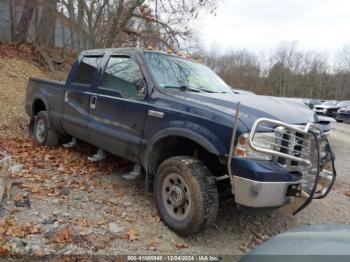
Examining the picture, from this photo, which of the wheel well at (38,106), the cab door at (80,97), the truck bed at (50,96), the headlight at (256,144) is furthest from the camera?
the wheel well at (38,106)

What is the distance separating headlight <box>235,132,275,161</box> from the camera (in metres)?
3.35

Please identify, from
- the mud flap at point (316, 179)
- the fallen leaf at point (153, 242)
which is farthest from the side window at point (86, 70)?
the mud flap at point (316, 179)

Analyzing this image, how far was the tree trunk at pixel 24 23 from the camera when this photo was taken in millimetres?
14898

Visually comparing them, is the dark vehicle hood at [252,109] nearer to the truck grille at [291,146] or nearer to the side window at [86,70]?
the truck grille at [291,146]

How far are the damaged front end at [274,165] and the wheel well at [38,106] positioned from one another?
15.5 ft

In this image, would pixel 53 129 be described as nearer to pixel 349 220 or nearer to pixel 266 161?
pixel 266 161

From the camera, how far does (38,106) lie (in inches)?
278

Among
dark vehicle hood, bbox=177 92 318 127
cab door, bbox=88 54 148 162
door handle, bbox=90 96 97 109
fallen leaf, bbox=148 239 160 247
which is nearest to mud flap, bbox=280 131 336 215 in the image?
dark vehicle hood, bbox=177 92 318 127

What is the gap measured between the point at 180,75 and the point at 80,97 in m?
1.69

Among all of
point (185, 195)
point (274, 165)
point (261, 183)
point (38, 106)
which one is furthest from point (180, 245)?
point (38, 106)

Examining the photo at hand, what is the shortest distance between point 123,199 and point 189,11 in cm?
1351

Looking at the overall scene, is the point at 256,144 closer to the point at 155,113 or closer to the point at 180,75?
the point at 155,113

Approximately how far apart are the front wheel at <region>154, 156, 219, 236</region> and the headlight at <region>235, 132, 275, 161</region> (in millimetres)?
501

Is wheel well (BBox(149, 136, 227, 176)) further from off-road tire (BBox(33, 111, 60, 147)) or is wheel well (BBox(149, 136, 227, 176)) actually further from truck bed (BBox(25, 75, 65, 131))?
off-road tire (BBox(33, 111, 60, 147))
